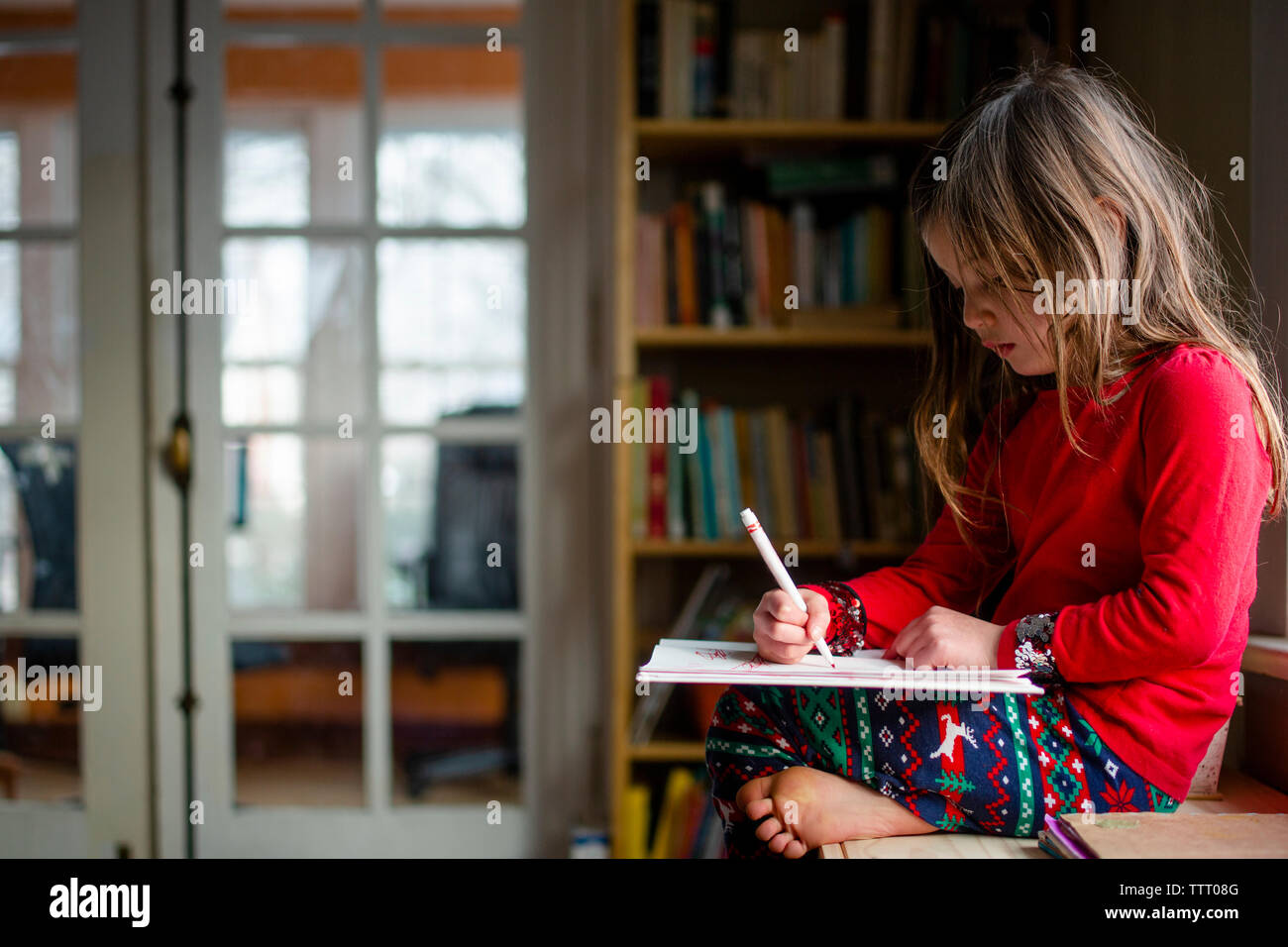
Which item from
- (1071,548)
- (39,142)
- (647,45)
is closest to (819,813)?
(1071,548)

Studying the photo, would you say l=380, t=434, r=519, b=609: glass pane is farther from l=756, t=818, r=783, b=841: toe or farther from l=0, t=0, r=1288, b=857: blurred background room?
l=756, t=818, r=783, b=841: toe

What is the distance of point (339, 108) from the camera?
2.03 meters

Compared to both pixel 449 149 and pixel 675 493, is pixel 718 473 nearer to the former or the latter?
pixel 675 493

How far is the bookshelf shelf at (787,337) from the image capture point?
174 centimetres

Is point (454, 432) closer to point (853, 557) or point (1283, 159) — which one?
point (853, 557)

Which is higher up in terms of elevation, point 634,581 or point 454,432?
point 454,432

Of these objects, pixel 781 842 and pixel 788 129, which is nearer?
pixel 781 842

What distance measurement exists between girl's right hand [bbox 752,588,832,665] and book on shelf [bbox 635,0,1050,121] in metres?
1.21

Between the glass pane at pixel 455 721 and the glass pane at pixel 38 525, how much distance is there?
716 mm

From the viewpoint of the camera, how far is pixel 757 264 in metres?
1.79

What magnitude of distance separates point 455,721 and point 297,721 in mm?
334

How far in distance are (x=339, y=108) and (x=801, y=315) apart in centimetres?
106
